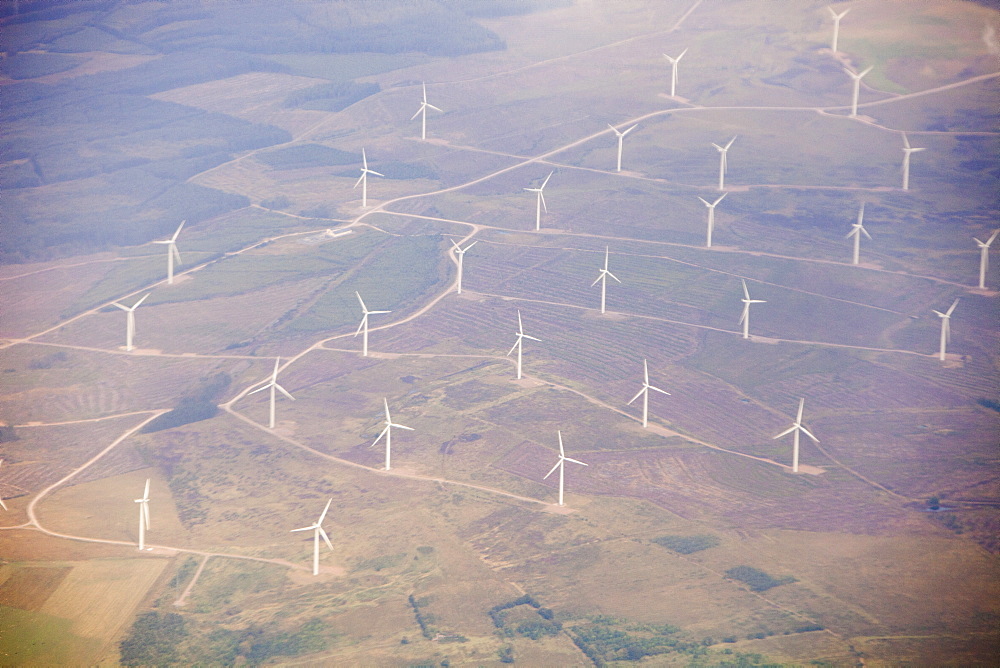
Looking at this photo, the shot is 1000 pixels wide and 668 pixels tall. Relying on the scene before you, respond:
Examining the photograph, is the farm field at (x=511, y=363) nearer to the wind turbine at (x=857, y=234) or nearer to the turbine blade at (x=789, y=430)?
the wind turbine at (x=857, y=234)

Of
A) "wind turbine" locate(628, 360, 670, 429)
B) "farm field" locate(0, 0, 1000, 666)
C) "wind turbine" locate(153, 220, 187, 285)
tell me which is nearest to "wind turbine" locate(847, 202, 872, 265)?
"farm field" locate(0, 0, 1000, 666)

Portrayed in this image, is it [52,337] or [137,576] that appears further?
[52,337]

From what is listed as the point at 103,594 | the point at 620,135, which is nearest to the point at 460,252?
the point at 620,135

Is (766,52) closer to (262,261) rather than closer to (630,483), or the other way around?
(262,261)

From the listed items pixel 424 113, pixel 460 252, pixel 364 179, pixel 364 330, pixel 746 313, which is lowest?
pixel 364 330

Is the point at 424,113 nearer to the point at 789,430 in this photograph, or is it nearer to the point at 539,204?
the point at 539,204

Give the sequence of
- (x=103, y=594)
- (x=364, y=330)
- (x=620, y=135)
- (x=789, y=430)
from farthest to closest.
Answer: (x=620, y=135)
(x=364, y=330)
(x=789, y=430)
(x=103, y=594)

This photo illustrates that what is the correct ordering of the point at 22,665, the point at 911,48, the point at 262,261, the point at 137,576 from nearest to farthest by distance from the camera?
the point at 22,665 → the point at 137,576 → the point at 262,261 → the point at 911,48

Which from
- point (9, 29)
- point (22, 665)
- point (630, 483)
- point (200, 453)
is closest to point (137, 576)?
point (22, 665)
